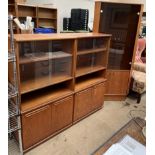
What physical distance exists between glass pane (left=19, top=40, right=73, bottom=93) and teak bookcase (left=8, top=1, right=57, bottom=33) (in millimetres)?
2907

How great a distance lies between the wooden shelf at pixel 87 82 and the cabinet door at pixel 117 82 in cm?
35

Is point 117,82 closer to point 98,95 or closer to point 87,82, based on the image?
point 98,95

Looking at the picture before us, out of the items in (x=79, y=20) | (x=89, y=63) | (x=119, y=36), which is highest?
(x=79, y=20)

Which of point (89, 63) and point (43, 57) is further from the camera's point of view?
point (89, 63)

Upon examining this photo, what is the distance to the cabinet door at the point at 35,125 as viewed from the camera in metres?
1.76

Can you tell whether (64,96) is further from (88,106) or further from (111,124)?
(111,124)

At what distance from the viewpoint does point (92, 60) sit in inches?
104

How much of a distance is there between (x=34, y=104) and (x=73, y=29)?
4.16 m

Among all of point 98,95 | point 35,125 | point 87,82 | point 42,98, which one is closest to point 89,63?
point 87,82

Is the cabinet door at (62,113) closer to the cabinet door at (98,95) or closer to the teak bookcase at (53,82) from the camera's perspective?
the teak bookcase at (53,82)

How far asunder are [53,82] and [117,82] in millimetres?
1482

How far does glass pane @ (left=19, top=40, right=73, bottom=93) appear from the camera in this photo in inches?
68.4

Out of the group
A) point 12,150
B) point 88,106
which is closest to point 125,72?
point 88,106

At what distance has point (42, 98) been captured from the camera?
1.96 meters
